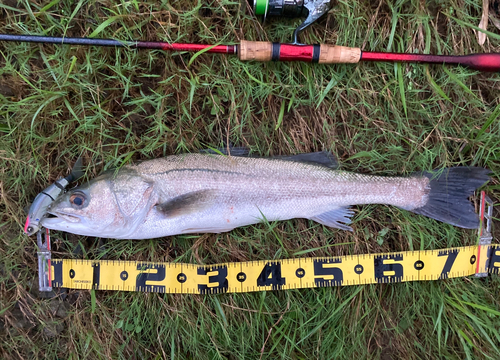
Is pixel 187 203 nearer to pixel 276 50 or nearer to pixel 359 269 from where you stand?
pixel 276 50

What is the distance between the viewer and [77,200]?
97.1 inches

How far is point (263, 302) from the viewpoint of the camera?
275 centimetres

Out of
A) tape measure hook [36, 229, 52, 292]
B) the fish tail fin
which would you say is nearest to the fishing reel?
the fish tail fin

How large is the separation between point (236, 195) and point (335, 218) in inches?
36.6

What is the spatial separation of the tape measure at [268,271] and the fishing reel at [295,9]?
2.00 meters

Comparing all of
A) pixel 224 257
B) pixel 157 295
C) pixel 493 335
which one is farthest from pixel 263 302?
pixel 493 335

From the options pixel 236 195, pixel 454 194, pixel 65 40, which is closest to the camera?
pixel 65 40

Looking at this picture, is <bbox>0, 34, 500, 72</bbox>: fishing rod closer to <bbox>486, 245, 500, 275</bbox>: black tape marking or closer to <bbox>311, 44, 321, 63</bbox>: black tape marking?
<bbox>311, 44, 321, 63</bbox>: black tape marking

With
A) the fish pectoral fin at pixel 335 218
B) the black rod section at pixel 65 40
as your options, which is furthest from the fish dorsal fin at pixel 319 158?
the black rod section at pixel 65 40

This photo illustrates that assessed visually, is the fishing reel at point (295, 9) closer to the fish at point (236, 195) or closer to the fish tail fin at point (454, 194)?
the fish at point (236, 195)

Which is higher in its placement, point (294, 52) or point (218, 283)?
point (294, 52)

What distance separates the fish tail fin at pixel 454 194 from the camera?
2.71 meters

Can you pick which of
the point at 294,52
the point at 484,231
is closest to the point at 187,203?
the point at 294,52

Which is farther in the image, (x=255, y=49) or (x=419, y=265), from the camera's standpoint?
(x=419, y=265)
